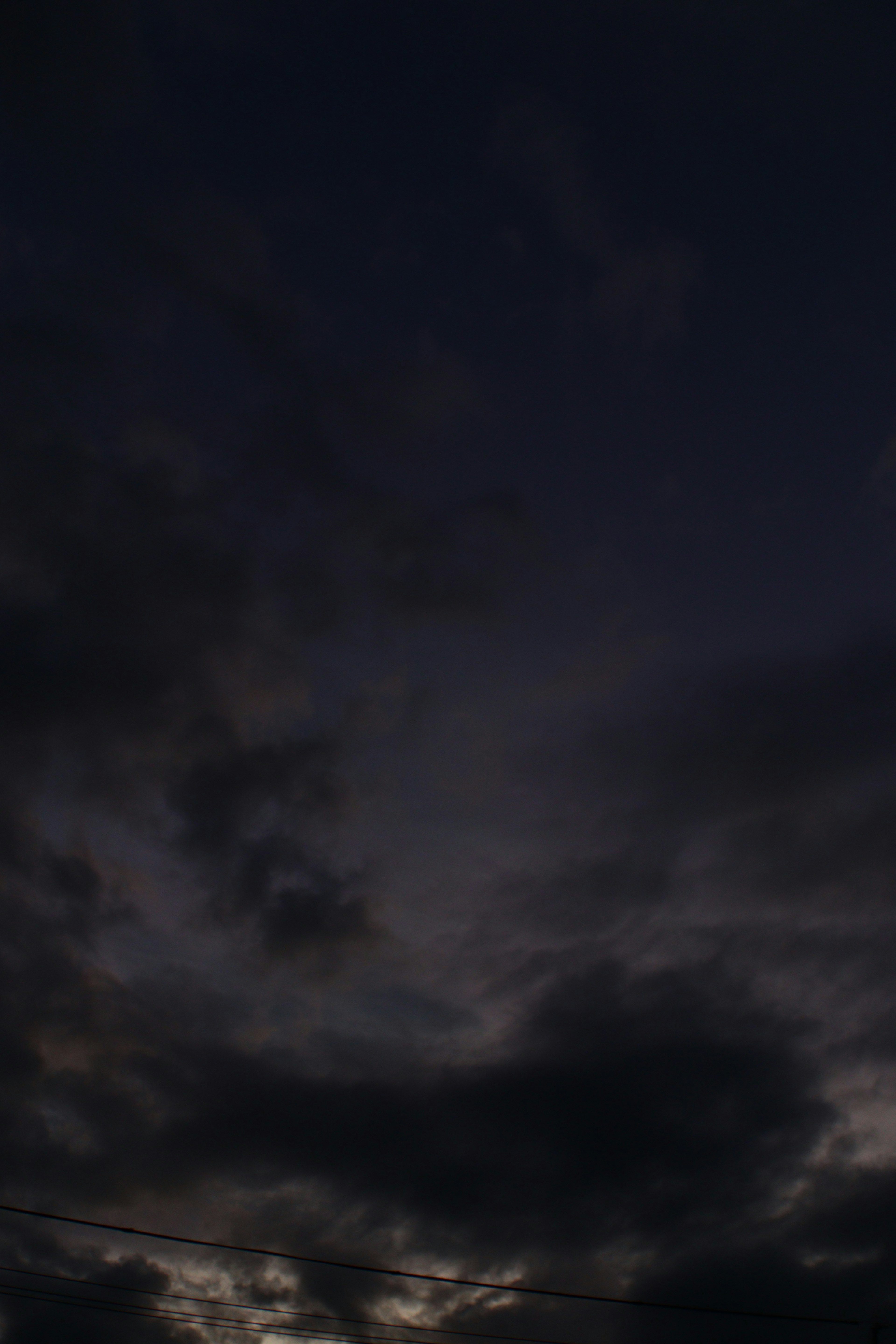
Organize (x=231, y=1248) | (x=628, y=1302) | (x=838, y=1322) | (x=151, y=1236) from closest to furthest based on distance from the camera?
(x=151, y=1236), (x=231, y=1248), (x=628, y=1302), (x=838, y=1322)

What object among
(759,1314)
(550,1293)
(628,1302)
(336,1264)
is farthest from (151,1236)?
(759,1314)

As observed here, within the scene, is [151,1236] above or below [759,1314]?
above

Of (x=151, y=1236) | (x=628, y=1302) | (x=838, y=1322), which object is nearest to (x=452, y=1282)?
(x=628, y=1302)

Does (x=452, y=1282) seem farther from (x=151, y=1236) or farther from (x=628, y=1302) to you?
(x=151, y=1236)

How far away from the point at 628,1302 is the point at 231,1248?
66.1ft

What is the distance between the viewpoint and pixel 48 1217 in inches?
1548

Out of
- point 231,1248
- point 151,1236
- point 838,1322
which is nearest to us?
point 151,1236

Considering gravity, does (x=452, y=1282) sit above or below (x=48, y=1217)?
below

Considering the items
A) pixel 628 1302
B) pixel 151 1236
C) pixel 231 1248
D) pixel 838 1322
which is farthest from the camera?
→ pixel 838 1322

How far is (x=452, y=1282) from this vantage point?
4141 cm

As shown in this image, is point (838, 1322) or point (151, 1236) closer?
point (151, 1236)

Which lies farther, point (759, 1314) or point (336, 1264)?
point (759, 1314)

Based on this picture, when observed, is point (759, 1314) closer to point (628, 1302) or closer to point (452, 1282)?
point (628, 1302)

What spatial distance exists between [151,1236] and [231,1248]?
15.4 feet
